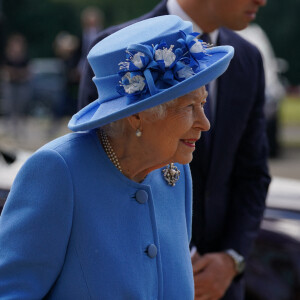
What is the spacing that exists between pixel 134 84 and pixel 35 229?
1.42 ft

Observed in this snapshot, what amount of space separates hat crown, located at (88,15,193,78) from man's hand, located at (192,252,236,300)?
3.51 ft

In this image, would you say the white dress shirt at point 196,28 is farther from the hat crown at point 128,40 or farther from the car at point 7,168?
the car at point 7,168

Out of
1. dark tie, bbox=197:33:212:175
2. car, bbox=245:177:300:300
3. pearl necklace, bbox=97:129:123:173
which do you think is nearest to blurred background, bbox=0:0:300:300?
car, bbox=245:177:300:300

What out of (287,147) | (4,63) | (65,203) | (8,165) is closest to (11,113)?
(4,63)

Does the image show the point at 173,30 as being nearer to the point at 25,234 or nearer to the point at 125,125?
the point at 125,125

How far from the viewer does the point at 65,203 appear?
1.98 metres

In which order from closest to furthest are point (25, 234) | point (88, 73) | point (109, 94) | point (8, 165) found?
point (25, 234) < point (109, 94) < point (88, 73) < point (8, 165)

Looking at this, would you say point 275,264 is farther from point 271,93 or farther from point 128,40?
point 271,93

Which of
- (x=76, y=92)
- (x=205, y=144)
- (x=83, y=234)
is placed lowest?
(x=76, y=92)

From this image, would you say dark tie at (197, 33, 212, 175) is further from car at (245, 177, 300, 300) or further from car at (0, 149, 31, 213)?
car at (0, 149, 31, 213)

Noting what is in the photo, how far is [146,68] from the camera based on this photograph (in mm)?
2055

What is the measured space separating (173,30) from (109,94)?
9.3 inches

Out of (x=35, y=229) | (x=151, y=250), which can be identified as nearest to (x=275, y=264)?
(x=151, y=250)

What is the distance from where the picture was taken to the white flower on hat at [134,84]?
2023 millimetres
